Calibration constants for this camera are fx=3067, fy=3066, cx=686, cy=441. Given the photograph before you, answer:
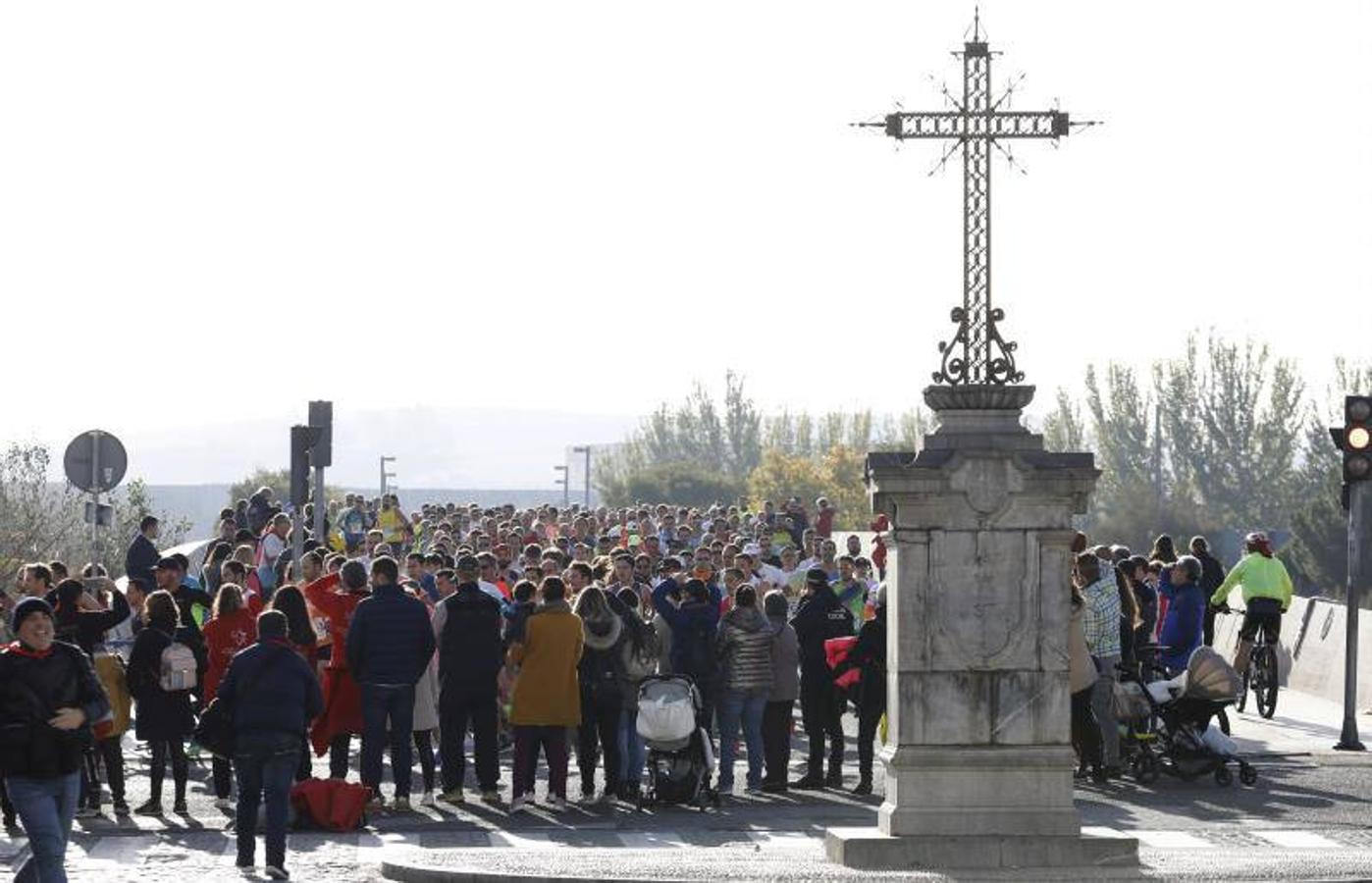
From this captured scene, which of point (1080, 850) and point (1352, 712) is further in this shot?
point (1352, 712)

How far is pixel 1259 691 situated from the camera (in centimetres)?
2858

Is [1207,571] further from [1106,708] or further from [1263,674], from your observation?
[1106,708]

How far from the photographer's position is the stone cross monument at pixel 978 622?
16.5 metres

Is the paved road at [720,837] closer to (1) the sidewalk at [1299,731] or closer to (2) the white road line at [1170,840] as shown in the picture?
(2) the white road line at [1170,840]

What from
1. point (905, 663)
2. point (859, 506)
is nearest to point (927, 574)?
point (905, 663)

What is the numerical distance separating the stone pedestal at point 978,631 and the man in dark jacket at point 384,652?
4.84 metres

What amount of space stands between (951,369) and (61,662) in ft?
17.3

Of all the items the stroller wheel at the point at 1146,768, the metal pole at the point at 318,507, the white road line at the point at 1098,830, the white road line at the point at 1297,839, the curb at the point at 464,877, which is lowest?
the curb at the point at 464,877

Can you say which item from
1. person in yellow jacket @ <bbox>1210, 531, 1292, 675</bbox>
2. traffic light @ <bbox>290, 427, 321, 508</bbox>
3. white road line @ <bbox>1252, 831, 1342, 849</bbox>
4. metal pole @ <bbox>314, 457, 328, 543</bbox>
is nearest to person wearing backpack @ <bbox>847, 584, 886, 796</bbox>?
white road line @ <bbox>1252, 831, 1342, 849</bbox>

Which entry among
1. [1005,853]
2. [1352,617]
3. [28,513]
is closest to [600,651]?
[1005,853]

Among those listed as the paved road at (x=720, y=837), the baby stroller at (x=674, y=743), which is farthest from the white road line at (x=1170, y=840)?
the baby stroller at (x=674, y=743)

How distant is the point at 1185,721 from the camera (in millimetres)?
22656

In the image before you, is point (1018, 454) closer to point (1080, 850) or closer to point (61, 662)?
point (1080, 850)

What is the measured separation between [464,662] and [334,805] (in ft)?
6.69
